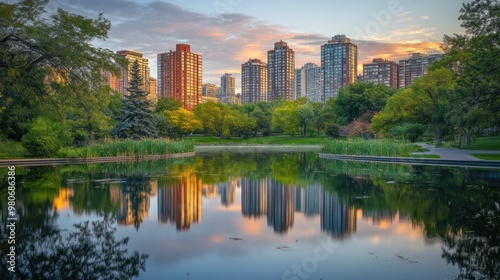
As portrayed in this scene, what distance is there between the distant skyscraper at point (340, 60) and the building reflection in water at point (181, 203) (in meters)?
99.6

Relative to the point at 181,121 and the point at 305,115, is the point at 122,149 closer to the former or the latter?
the point at 181,121

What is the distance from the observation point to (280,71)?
141500 millimetres

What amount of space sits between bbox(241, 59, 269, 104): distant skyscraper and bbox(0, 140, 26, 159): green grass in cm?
12331

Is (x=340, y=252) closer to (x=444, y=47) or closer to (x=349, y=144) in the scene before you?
(x=349, y=144)

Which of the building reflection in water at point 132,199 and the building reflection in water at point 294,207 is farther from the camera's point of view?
the building reflection in water at point 132,199

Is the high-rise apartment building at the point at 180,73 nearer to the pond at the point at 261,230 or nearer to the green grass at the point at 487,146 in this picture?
the green grass at the point at 487,146

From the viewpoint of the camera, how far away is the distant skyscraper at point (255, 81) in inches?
5925

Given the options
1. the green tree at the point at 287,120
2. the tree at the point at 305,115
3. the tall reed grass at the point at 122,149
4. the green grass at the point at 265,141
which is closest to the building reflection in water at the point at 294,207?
the tall reed grass at the point at 122,149

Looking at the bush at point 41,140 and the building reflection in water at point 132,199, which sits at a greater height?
the bush at point 41,140

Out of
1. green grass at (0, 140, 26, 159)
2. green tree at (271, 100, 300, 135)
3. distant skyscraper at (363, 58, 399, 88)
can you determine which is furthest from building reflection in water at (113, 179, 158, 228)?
distant skyscraper at (363, 58, 399, 88)

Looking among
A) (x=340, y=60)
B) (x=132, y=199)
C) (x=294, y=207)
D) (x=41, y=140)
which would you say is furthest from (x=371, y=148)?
→ (x=340, y=60)

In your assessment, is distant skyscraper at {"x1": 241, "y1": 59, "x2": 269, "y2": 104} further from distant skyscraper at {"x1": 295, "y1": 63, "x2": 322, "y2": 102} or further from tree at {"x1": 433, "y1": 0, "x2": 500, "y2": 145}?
tree at {"x1": 433, "y1": 0, "x2": 500, "y2": 145}

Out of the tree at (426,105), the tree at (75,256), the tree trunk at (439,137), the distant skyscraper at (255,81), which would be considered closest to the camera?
the tree at (75,256)

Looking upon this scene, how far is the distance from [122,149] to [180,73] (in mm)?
90280
